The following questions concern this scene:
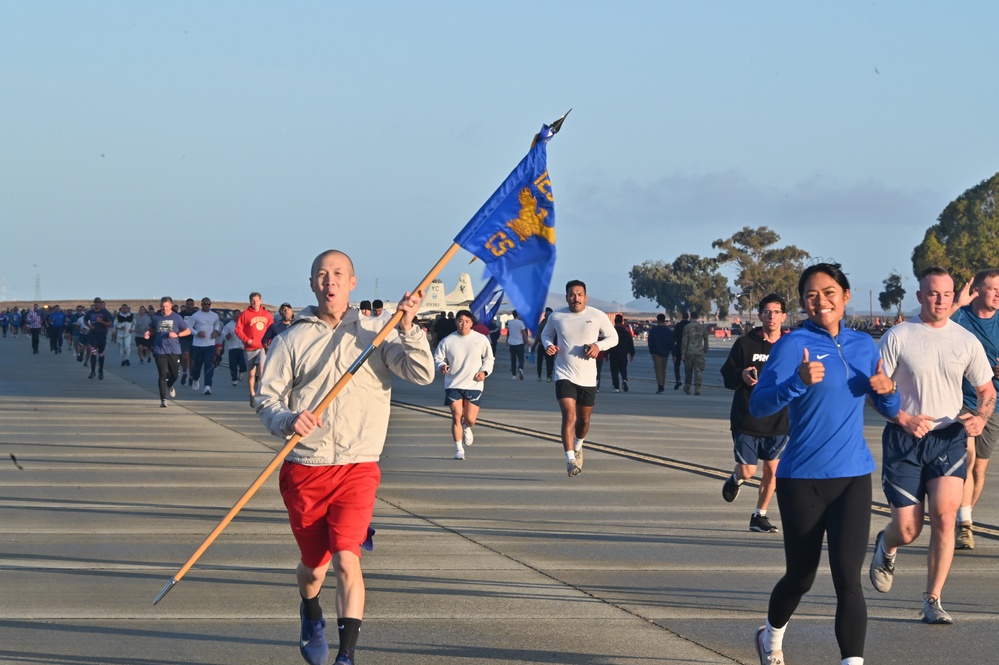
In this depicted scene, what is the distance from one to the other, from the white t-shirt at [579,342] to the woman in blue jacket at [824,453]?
7.18 m

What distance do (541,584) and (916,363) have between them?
242 centimetres

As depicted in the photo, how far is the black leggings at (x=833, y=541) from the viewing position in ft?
17.4

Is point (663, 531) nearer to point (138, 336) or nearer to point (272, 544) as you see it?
point (272, 544)

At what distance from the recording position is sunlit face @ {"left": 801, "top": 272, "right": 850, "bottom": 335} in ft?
18.8

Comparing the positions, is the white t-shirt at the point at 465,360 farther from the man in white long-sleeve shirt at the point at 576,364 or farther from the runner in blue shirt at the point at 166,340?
the runner in blue shirt at the point at 166,340

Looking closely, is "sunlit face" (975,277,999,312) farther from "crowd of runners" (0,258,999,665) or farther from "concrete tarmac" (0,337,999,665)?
"crowd of runners" (0,258,999,665)

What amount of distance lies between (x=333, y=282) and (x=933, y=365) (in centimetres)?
341

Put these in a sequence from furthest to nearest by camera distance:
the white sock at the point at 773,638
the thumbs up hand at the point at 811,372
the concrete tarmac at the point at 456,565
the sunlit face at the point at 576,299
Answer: the sunlit face at the point at 576,299 → the concrete tarmac at the point at 456,565 → the white sock at the point at 773,638 → the thumbs up hand at the point at 811,372

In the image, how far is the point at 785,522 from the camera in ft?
18.4

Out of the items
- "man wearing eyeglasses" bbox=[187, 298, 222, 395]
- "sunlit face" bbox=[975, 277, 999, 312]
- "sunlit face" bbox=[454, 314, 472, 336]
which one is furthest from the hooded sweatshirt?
"man wearing eyeglasses" bbox=[187, 298, 222, 395]

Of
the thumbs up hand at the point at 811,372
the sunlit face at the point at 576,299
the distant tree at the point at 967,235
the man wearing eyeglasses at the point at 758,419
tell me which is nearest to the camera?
the thumbs up hand at the point at 811,372

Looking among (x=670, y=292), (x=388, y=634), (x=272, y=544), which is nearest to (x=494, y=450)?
(x=272, y=544)

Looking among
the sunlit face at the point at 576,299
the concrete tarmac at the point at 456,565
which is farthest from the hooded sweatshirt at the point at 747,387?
the sunlit face at the point at 576,299

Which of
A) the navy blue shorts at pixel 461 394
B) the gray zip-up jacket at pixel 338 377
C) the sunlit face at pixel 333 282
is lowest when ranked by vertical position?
the navy blue shorts at pixel 461 394
